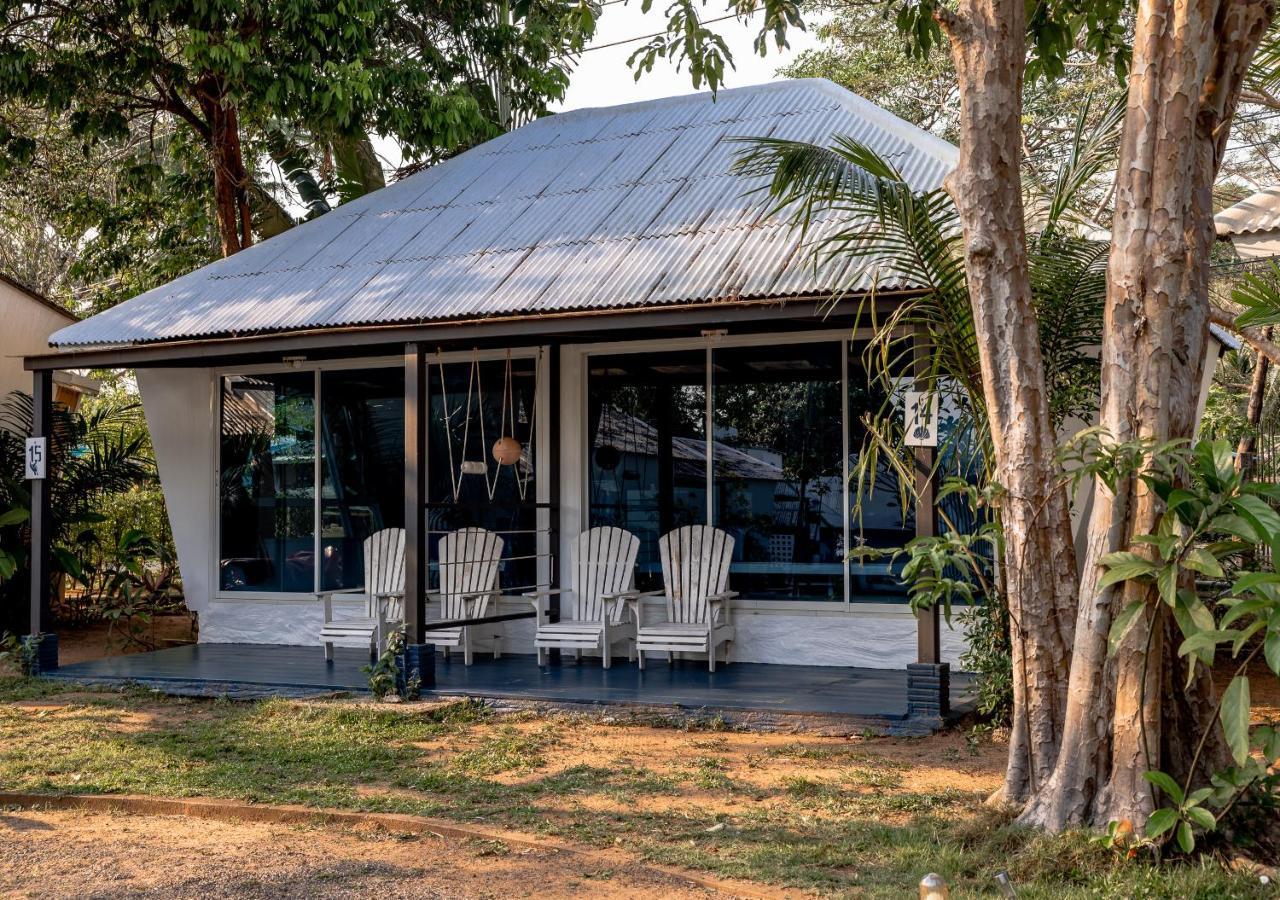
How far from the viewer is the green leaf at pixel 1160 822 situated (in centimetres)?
439

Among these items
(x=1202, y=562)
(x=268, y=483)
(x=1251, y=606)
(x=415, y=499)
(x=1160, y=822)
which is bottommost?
(x=1160, y=822)

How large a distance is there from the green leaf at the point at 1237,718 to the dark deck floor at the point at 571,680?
314 cm

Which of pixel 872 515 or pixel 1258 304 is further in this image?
pixel 872 515

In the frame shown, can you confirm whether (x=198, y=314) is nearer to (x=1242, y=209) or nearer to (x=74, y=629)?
(x=74, y=629)

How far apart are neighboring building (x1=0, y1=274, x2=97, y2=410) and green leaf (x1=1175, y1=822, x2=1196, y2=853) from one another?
492 inches

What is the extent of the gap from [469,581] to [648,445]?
176cm

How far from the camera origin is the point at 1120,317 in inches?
193

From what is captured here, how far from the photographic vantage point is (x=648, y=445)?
9.99 meters

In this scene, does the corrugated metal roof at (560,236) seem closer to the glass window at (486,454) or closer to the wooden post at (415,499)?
the wooden post at (415,499)

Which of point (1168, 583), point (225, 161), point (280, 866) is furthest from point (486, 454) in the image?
point (1168, 583)

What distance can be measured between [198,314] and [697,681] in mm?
4555

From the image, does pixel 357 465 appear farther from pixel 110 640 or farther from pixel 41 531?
pixel 110 640

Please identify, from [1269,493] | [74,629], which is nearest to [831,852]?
[1269,493]

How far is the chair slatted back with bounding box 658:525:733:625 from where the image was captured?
9.42 meters
